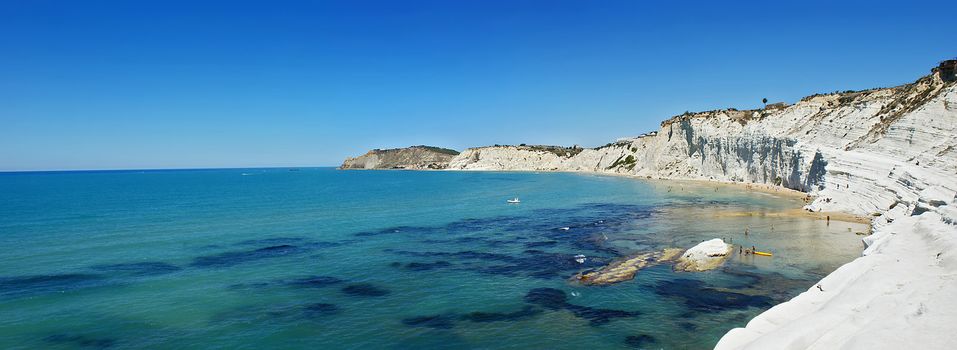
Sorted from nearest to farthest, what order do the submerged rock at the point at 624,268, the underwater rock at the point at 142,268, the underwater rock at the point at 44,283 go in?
the underwater rock at the point at 44,283
the submerged rock at the point at 624,268
the underwater rock at the point at 142,268

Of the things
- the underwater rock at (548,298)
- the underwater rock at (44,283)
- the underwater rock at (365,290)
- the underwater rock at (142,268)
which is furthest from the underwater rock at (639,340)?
the underwater rock at (44,283)

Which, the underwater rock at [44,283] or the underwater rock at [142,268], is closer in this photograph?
the underwater rock at [44,283]

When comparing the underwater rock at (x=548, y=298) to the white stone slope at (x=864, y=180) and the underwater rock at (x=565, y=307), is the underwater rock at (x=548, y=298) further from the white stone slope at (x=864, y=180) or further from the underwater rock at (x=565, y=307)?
the white stone slope at (x=864, y=180)

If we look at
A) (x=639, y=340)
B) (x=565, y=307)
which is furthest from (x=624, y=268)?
(x=639, y=340)

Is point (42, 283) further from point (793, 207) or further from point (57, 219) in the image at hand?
point (793, 207)

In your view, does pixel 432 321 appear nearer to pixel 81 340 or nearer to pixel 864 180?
pixel 81 340

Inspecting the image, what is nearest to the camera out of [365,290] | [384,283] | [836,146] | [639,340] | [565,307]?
[639,340]

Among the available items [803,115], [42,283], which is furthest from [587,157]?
[42,283]

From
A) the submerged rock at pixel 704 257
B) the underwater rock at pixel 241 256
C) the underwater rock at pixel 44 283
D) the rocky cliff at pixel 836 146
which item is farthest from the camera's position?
the rocky cliff at pixel 836 146
